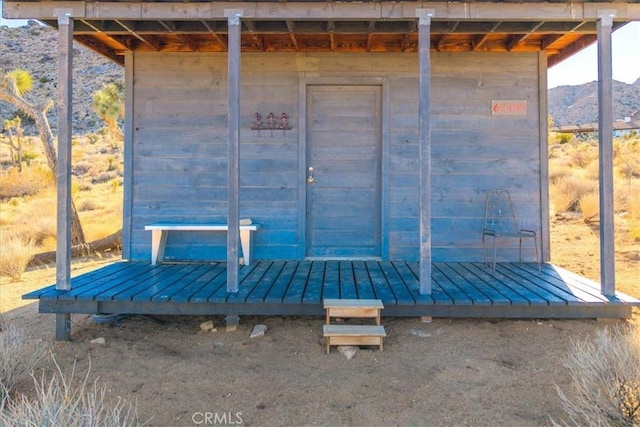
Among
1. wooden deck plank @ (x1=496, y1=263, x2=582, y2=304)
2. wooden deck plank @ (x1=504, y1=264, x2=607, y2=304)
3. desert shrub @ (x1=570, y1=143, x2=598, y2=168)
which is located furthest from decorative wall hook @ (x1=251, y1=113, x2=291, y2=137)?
desert shrub @ (x1=570, y1=143, x2=598, y2=168)

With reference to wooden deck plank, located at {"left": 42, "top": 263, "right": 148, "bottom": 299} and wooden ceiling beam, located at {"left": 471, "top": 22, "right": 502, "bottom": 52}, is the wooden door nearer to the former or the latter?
wooden ceiling beam, located at {"left": 471, "top": 22, "right": 502, "bottom": 52}

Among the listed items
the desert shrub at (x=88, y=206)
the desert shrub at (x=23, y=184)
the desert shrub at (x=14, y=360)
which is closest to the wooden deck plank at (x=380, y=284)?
the desert shrub at (x=14, y=360)

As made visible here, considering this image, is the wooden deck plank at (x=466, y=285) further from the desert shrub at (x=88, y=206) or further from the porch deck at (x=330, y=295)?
the desert shrub at (x=88, y=206)

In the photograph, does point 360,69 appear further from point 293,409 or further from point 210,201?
point 293,409

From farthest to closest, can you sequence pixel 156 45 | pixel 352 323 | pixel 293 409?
pixel 156 45 → pixel 352 323 → pixel 293 409

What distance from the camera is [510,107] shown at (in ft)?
16.6

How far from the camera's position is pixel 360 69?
508cm

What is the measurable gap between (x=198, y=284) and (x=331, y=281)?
1.17m

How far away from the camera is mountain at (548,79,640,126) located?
3591 centimetres

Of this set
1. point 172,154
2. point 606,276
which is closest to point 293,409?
point 606,276

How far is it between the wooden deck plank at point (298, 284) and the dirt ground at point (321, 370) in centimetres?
34

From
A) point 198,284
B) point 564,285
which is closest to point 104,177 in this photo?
point 198,284

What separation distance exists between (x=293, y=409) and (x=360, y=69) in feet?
12.1

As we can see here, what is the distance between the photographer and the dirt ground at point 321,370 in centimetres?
264
